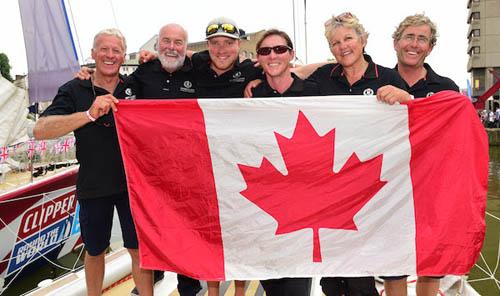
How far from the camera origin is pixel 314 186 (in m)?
3.02

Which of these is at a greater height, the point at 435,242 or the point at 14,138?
the point at 14,138

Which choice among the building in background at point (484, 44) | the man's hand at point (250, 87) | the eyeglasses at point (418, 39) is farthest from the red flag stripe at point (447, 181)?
the building in background at point (484, 44)

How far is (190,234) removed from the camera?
3.07m

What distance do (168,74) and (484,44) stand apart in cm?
5908

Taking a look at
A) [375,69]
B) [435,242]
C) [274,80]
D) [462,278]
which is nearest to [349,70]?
[375,69]

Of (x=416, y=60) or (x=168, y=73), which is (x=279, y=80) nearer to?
(x=168, y=73)

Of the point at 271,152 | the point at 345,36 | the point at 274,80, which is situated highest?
the point at 345,36

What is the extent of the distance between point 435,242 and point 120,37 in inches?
114

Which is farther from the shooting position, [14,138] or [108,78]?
[14,138]

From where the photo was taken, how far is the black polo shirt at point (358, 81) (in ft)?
9.86

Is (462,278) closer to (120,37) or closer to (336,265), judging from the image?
(336,265)

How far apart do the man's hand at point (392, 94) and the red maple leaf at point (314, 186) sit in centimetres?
43

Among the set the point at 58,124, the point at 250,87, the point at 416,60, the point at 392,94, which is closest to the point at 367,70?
the point at 392,94

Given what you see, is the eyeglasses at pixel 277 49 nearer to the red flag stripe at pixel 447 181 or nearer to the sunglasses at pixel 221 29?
the sunglasses at pixel 221 29
